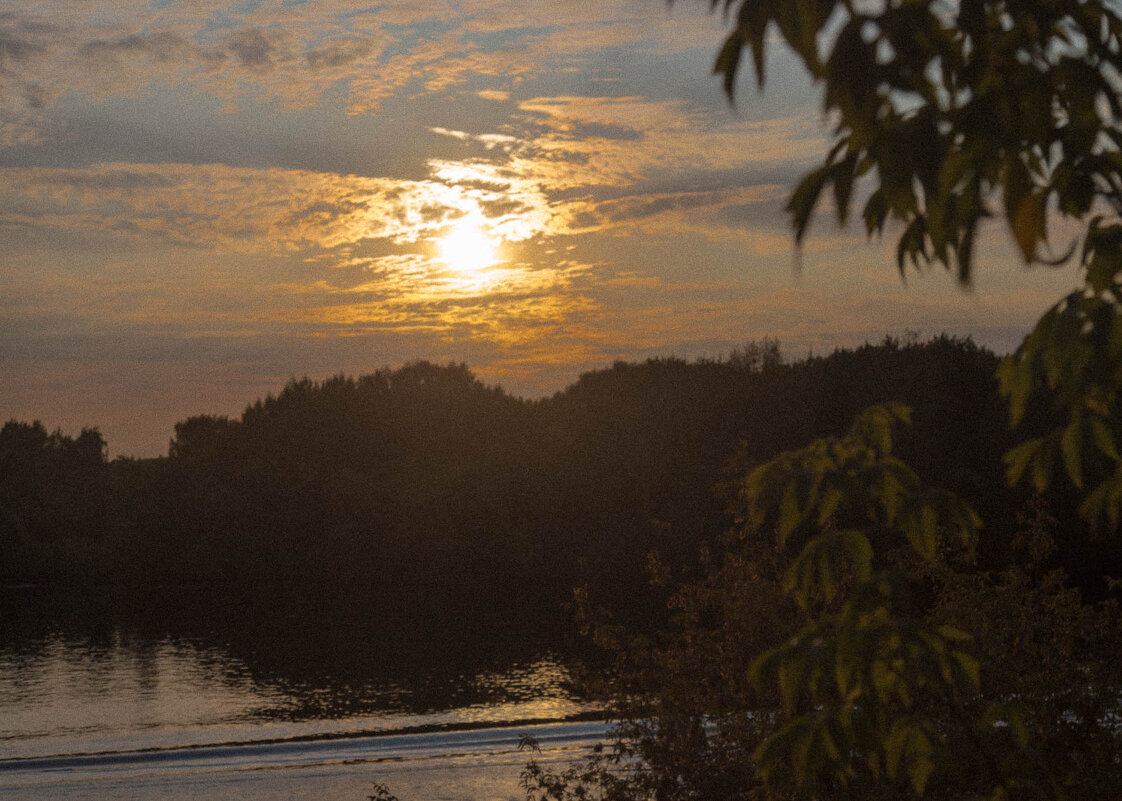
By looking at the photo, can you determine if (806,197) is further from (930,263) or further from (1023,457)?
(1023,457)

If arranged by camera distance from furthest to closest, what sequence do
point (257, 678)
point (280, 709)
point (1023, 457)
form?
point (257, 678)
point (280, 709)
point (1023, 457)

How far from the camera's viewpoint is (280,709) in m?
16.4

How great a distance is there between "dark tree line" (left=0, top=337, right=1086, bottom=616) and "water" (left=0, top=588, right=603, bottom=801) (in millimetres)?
7154

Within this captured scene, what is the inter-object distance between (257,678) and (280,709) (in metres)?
3.51

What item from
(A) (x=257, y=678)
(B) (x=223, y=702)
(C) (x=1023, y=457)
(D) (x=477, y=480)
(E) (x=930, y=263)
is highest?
(E) (x=930, y=263)

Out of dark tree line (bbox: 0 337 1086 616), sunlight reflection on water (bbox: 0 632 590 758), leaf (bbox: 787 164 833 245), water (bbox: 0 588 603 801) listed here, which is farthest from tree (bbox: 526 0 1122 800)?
dark tree line (bbox: 0 337 1086 616)

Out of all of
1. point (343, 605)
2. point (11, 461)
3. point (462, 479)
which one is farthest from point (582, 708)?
point (11, 461)

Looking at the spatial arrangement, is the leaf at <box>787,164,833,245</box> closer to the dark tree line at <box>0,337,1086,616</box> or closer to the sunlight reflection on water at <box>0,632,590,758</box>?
the sunlight reflection on water at <box>0,632,590,758</box>

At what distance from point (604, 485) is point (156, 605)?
17.0 meters

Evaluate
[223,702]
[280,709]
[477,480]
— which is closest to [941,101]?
[280,709]

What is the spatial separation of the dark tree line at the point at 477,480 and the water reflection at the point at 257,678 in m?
6.00

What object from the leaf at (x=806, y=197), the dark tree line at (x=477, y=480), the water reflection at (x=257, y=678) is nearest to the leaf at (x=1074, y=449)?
the leaf at (x=806, y=197)

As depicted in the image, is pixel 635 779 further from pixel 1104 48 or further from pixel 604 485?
pixel 604 485

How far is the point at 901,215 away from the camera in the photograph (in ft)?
6.63
